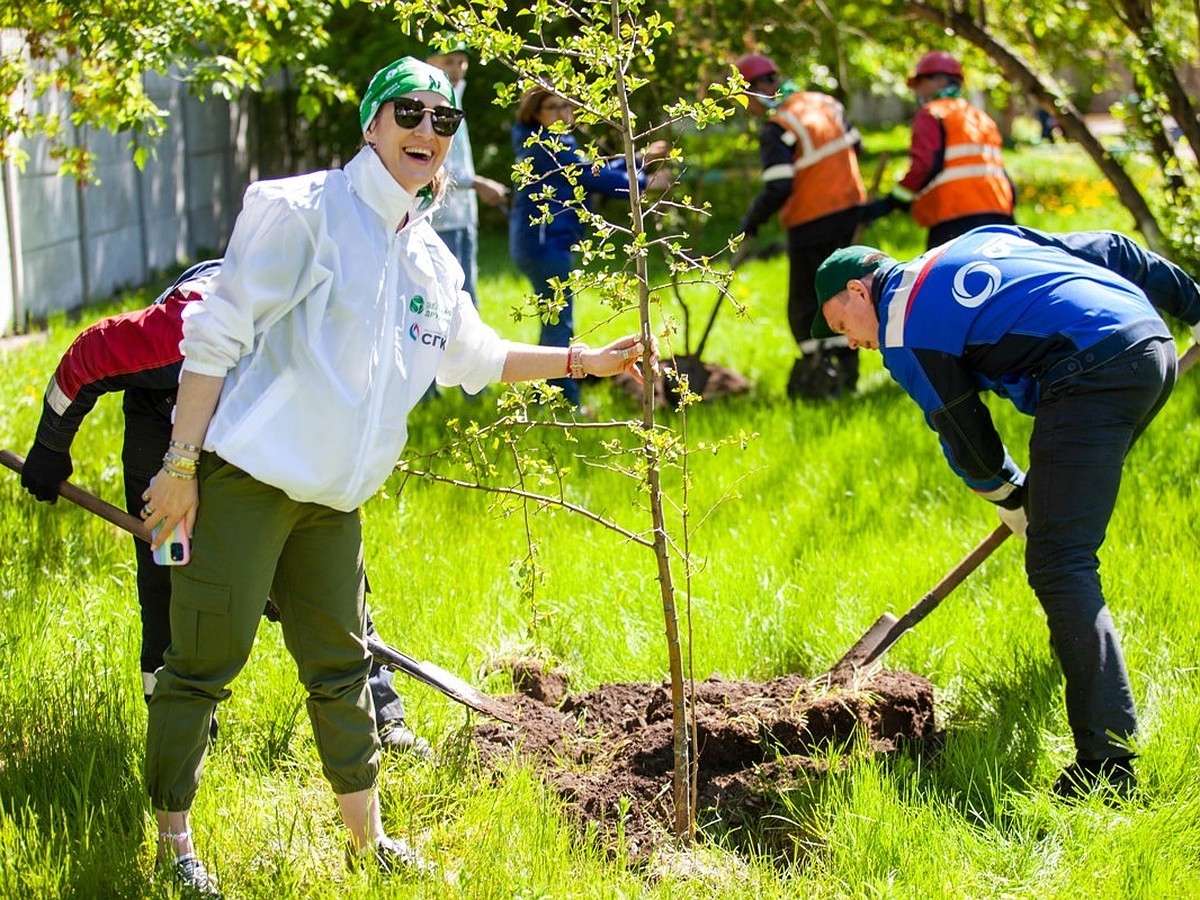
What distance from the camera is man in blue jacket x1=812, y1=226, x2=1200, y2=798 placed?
373cm

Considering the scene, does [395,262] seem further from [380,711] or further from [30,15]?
[30,15]

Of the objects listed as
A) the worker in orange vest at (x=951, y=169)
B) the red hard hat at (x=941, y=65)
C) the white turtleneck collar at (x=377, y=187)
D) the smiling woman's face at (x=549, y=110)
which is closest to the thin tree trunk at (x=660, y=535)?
the white turtleneck collar at (x=377, y=187)

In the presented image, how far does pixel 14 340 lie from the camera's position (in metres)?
9.61

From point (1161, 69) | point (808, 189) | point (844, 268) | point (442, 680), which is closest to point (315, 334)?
point (442, 680)

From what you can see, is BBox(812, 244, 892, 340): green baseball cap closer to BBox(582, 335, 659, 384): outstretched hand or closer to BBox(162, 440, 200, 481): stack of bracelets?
BBox(582, 335, 659, 384): outstretched hand

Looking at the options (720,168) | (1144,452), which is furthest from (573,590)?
(720,168)

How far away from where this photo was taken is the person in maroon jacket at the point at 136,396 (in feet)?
11.1

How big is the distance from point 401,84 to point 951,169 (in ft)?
18.5

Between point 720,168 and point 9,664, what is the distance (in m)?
16.2

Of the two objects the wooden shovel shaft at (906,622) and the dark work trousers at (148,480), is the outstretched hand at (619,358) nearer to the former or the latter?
the dark work trousers at (148,480)

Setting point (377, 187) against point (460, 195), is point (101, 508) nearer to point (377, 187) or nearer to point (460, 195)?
point (377, 187)

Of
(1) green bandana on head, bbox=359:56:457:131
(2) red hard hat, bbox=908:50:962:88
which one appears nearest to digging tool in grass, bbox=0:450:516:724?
(1) green bandana on head, bbox=359:56:457:131

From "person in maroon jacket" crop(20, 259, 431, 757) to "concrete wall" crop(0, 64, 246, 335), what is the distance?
179 inches

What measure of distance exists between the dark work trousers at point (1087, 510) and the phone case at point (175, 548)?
7.39 ft
